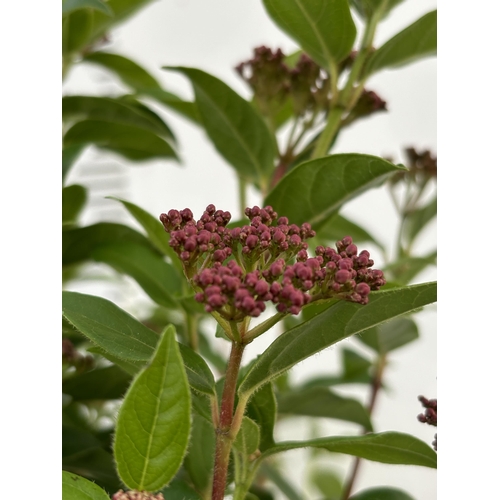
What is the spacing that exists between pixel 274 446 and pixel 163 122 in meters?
0.63

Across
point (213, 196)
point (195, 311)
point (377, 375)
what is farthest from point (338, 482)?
point (213, 196)

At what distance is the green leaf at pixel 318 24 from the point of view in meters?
0.80

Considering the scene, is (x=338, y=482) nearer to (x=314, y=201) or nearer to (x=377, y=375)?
(x=377, y=375)

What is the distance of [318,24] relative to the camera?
82 centimetres

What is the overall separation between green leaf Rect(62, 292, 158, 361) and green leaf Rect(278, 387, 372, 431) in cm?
33

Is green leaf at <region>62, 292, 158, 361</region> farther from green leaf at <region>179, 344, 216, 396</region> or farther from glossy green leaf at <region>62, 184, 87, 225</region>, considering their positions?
glossy green leaf at <region>62, 184, 87, 225</region>

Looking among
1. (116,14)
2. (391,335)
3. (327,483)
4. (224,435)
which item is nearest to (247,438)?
(224,435)

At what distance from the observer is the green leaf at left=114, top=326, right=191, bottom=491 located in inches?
18.8

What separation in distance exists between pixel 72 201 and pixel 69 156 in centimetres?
7

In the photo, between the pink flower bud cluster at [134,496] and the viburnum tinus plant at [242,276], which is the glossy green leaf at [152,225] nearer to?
the viburnum tinus plant at [242,276]

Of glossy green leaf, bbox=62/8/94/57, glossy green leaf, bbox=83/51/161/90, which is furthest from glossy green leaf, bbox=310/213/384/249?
glossy green leaf, bbox=62/8/94/57

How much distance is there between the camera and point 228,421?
1.91 feet

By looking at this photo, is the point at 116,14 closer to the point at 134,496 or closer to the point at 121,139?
the point at 121,139
